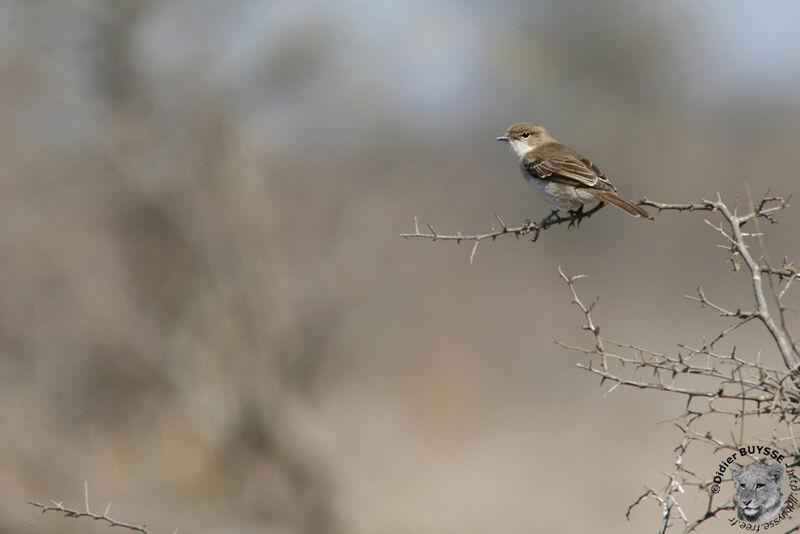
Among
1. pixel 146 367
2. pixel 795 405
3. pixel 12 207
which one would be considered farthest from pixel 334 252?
pixel 795 405

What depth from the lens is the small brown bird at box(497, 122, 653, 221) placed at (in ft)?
15.6

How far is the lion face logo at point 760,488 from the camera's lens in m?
2.48

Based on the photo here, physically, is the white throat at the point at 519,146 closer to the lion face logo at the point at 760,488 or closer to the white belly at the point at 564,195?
the white belly at the point at 564,195

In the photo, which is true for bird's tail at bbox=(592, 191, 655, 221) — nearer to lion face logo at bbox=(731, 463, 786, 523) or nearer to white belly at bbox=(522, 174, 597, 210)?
white belly at bbox=(522, 174, 597, 210)

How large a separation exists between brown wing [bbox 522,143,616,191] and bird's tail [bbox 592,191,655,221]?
7 centimetres

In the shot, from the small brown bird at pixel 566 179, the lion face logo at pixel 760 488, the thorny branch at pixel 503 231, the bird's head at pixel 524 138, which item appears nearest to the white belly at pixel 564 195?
the small brown bird at pixel 566 179

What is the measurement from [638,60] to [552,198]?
13381 mm

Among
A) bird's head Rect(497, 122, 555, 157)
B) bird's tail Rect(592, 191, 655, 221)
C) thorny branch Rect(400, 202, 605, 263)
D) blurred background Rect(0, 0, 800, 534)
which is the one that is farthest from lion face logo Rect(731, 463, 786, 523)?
blurred background Rect(0, 0, 800, 534)

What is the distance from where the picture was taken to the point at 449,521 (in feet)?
35.9

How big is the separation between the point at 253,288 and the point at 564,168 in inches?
199

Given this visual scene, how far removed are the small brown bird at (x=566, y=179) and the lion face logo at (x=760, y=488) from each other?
2.07 m

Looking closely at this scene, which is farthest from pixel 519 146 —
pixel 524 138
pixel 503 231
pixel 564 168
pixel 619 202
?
pixel 503 231

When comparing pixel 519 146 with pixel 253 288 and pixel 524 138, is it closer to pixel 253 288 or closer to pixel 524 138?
pixel 524 138

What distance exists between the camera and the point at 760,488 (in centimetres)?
248
